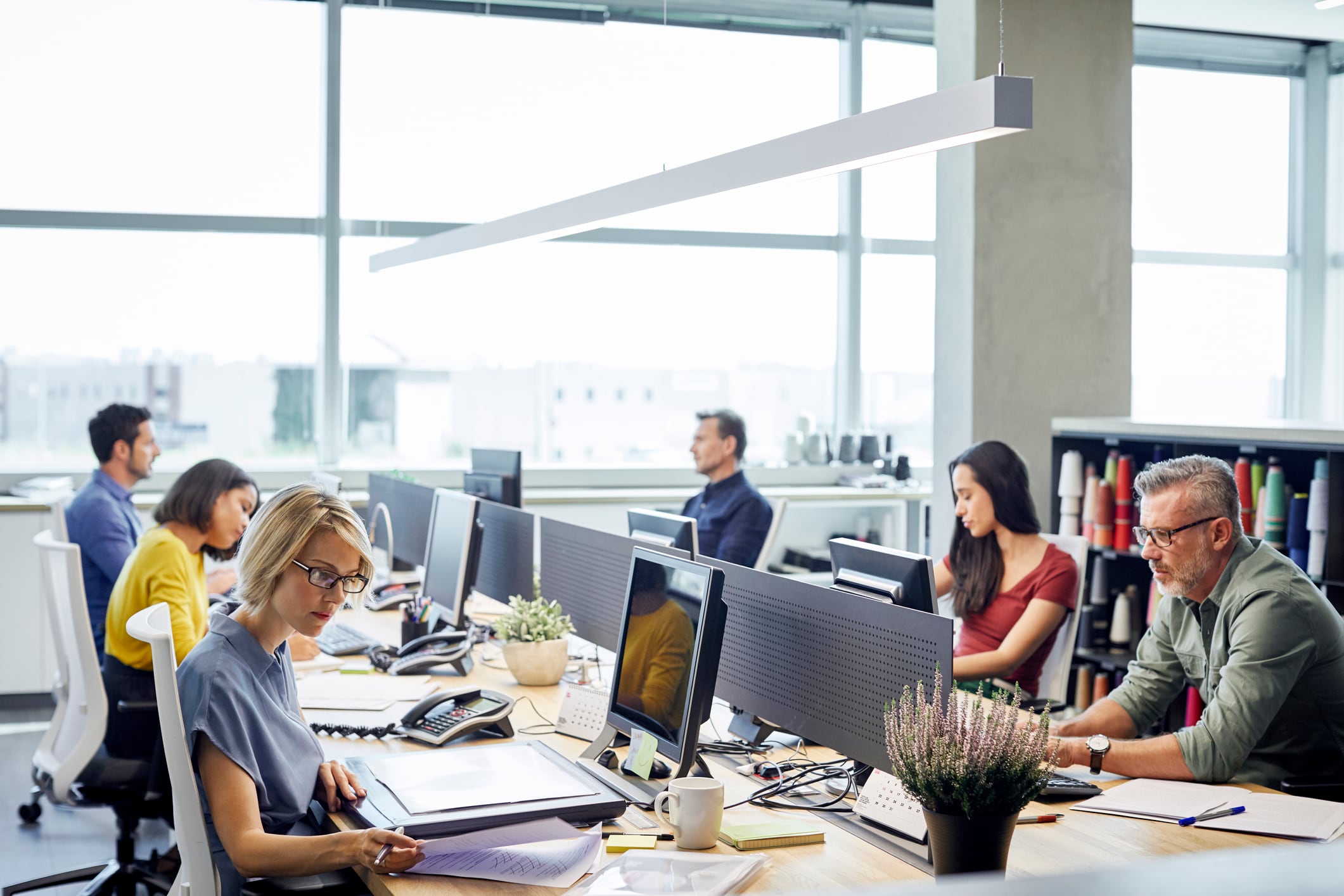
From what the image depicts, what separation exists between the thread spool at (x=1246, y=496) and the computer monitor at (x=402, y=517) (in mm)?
2796

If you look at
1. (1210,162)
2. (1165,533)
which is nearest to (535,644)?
(1165,533)

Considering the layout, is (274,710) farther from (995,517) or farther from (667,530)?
(995,517)

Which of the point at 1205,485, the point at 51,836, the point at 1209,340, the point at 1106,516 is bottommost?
the point at 51,836

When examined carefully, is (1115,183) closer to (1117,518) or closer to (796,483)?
(1117,518)

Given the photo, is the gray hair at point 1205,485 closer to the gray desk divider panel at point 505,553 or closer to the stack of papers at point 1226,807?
the stack of papers at point 1226,807

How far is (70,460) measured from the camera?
19.9ft

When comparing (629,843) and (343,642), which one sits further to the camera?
(343,642)

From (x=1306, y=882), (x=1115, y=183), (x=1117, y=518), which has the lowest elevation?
(x=1117, y=518)

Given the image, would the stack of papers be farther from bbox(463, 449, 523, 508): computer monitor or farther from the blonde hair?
bbox(463, 449, 523, 508): computer monitor

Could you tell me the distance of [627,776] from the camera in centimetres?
217

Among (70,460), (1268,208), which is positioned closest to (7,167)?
(70,460)

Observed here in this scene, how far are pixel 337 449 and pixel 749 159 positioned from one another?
441cm

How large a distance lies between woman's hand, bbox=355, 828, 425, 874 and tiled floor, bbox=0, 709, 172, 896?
207 centimetres

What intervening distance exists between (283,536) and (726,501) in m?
2.85
